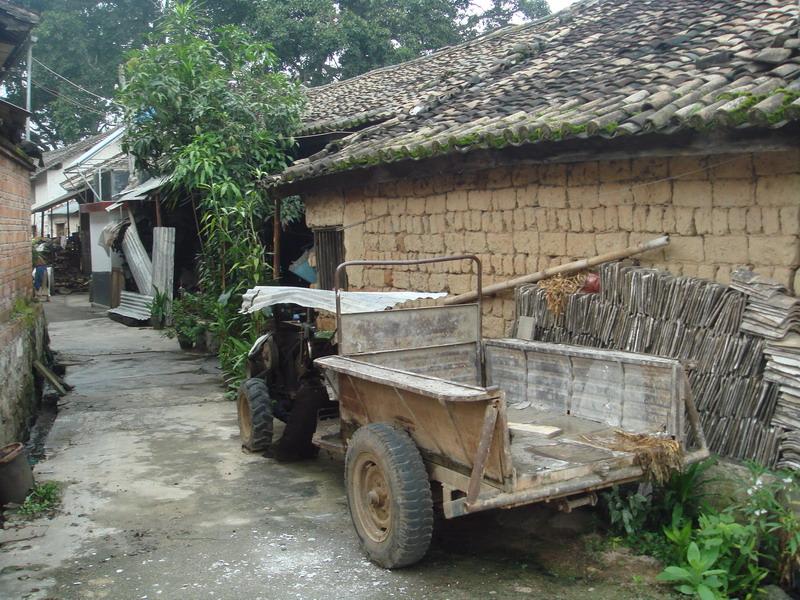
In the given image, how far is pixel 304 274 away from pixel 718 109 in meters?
Result: 7.80

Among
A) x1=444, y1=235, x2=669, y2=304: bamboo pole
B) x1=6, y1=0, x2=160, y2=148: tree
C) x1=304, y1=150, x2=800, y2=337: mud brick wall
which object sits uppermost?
x1=6, y1=0, x2=160, y2=148: tree

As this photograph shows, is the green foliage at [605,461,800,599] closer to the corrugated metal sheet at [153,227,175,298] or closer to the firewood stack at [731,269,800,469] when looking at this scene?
the firewood stack at [731,269,800,469]

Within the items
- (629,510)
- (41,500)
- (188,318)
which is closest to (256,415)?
(41,500)

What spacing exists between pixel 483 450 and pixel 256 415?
12.4 ft

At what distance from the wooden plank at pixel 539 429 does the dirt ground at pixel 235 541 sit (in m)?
0.66

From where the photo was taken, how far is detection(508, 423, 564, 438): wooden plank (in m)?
5.04

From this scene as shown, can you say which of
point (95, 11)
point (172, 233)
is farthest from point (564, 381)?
point (95, 11)

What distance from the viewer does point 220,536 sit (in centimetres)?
525

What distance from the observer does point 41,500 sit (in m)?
5.89

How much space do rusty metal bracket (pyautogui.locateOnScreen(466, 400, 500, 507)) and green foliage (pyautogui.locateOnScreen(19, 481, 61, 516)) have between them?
365cm

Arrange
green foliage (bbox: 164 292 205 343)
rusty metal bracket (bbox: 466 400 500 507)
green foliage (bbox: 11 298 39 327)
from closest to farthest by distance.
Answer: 1. rusty metal bracket (bbox: 466 400 500 507)
2. green foliage (bbox: 11 298 39 327)
3. green foliage (bbox: 164 292 205 343)

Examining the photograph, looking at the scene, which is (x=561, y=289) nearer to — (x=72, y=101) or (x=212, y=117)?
(x=212, y=117)

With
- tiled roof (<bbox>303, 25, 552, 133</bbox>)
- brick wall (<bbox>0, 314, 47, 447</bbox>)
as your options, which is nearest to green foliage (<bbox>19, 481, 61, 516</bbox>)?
brick wall (<bbox>0, 314, 47, 447</bbox>)

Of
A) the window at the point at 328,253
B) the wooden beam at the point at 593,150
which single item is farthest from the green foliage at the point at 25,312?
the wooden beam at the point at 593,150
